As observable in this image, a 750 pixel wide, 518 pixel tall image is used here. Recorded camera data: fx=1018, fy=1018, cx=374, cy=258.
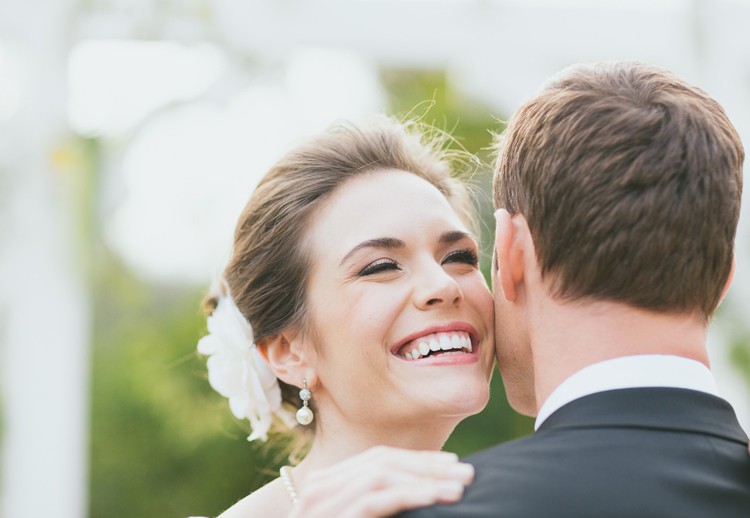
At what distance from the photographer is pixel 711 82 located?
838 cm

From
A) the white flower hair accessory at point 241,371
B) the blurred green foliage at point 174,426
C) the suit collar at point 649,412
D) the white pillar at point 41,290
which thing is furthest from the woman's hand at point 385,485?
the blurred green foliage at point 174,426

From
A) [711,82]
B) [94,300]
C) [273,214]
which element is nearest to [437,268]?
[273,214]

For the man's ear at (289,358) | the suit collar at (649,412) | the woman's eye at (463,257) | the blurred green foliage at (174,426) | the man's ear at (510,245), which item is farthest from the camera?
the blurred green foliage at (174,426)

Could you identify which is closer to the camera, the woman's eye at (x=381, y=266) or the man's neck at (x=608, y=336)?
the man's neck at (x=608, y=336)

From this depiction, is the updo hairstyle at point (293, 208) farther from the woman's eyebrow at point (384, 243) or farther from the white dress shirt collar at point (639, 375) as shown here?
the white dress shirt collar at point (639, 375)

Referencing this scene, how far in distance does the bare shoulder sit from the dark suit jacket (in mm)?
1370

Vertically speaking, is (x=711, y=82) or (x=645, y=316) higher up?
(x=645, y=316)

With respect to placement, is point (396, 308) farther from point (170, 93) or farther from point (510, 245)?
point (170, 93)

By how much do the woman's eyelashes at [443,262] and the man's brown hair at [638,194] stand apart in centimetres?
91

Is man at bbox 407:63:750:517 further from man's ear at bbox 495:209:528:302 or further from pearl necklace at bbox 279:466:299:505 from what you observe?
pearl necklace at bbox 279:466:299:505

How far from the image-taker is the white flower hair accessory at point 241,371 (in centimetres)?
373

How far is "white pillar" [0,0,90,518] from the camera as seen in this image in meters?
7.52

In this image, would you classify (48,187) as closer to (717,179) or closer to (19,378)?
(19,378)

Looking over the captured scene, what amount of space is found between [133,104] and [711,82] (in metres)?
4.66
